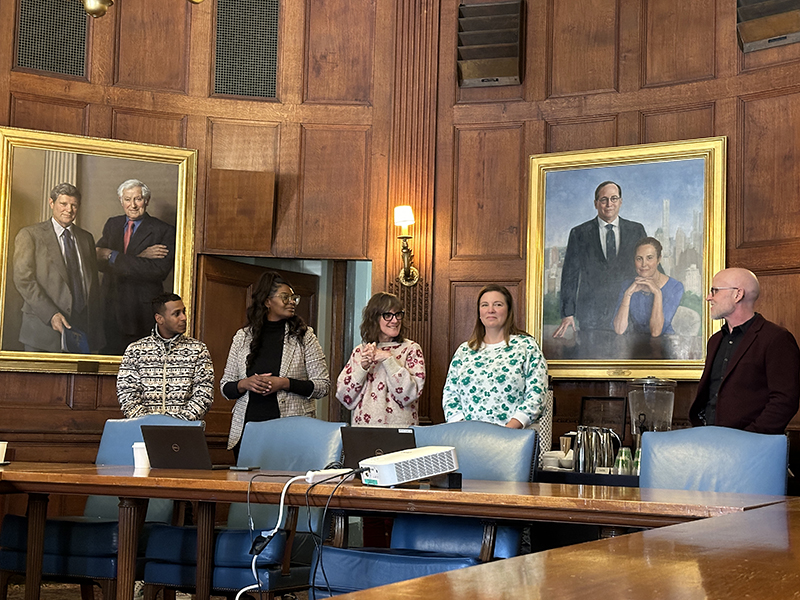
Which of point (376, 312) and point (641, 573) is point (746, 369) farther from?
point (641, 573)

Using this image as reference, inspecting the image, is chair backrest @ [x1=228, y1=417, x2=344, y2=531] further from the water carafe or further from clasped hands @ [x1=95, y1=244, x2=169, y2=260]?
clasped hands @ [x1=95, y1=244, x2=169, y2=260]

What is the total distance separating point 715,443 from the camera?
321 cm

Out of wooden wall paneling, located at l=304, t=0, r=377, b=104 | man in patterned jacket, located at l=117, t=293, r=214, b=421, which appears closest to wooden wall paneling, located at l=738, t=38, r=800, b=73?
wooden wall paneling, located at l=304, t=0, r=377, b=104

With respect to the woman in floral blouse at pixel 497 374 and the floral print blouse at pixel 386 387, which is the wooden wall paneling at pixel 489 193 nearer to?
the floral print blouse at pixel 386 387

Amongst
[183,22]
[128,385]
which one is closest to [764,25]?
[183,22]

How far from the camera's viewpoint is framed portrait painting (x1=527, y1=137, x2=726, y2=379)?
6410mm

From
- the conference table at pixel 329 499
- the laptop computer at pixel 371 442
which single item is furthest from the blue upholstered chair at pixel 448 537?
the laptop computer at pixel 371 442

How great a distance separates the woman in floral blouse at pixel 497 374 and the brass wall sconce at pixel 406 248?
2705mm

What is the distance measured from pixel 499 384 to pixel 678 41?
359 cm

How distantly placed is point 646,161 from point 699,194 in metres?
0.42

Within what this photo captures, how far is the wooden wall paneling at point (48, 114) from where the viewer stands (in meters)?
6.67

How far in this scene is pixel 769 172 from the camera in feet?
20.6

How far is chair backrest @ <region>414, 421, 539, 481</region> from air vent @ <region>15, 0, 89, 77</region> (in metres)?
4.51

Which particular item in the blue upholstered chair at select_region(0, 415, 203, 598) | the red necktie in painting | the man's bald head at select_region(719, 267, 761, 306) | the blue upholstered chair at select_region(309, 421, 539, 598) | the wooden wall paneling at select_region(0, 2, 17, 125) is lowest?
the blue upholstered chair at select_region(0, 415, 203, 598)
